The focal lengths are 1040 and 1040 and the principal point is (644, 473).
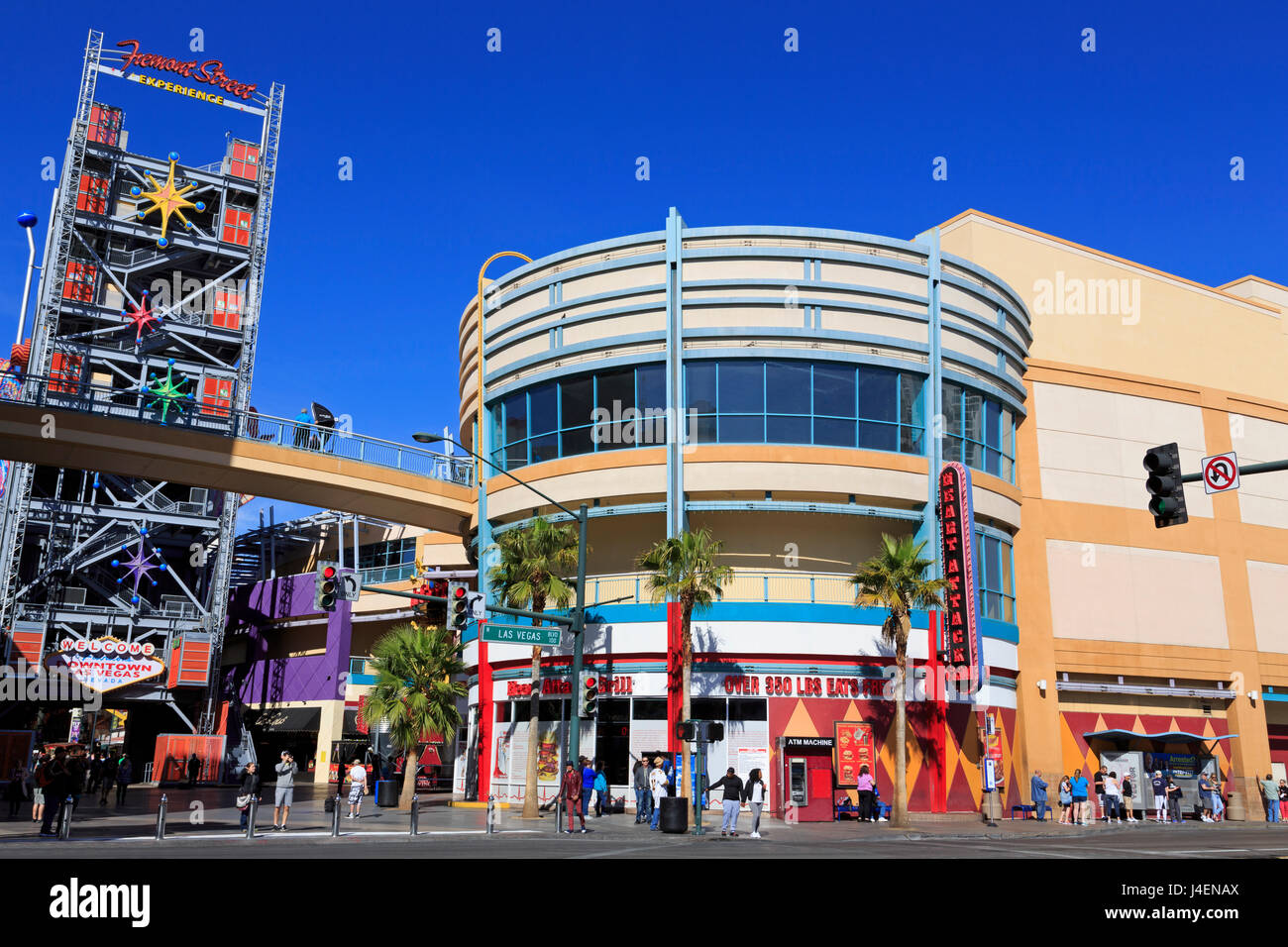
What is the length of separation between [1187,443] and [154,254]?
54736mm

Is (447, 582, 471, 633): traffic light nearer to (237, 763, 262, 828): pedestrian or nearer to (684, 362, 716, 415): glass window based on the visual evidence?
(237, 763, 262, 828): pedestrian

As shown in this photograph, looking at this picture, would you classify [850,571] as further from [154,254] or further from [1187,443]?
[154,254]

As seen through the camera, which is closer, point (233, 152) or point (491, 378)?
point (491, 378)

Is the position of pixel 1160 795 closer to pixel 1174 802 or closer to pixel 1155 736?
pixel 1174 802

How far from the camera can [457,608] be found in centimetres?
2859

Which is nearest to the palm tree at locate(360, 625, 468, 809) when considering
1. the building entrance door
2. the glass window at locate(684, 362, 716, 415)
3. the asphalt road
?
the asphalt road

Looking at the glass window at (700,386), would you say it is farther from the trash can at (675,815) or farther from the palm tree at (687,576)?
the trash can at (675,815)

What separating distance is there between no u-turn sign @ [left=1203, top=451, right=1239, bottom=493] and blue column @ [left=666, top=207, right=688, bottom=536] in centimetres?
1830

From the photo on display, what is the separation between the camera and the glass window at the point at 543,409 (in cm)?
3728

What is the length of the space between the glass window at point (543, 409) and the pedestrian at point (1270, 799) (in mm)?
30347

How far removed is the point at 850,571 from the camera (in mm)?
36531

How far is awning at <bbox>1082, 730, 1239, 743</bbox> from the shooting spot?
3888 cm

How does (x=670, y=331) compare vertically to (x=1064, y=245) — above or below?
below
